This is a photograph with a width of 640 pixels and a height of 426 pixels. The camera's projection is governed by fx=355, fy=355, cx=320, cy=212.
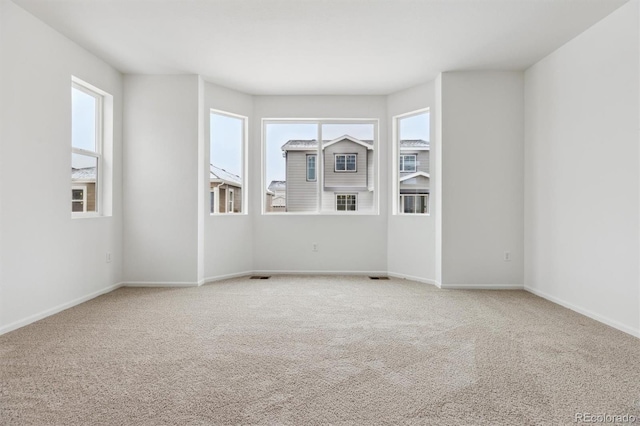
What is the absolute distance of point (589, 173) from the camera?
346cm

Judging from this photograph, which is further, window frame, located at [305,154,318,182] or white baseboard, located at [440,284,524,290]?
window frame, located at [305,154,318,182]

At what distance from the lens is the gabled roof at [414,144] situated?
5.21 meters

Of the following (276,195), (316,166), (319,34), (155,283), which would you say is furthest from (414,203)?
(155,283)

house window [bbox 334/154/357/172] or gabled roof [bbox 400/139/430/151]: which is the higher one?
gabled roof [bbox 400/139/430/151]

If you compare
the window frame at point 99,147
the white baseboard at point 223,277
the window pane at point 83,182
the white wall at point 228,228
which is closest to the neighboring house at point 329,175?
the white wall at point 228,228

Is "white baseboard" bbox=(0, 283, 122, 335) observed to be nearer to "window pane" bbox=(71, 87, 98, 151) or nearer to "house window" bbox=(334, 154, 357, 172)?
"window pane" bbox=(71, 87, 98, 151)

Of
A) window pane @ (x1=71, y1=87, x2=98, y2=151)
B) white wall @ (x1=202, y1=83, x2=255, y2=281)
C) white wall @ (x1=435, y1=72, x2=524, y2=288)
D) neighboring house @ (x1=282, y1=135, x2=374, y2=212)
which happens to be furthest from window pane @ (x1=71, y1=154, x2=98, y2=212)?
white wall @ (x1=435, y1=72, x2=524, y2=288)

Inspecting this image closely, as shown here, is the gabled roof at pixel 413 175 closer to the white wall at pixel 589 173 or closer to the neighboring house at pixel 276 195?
the white wall at pixel 589 173

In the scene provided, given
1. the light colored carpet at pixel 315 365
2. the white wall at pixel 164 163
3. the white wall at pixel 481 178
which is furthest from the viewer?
the white wall at pixel 164 163

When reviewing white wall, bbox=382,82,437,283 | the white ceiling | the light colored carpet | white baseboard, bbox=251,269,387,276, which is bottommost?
the light colored carpet

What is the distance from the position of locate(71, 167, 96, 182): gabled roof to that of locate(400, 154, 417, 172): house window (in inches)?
165

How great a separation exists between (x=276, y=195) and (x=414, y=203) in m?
2.17

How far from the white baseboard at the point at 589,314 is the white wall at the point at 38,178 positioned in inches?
206

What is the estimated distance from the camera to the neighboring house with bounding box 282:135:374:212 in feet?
18.7
